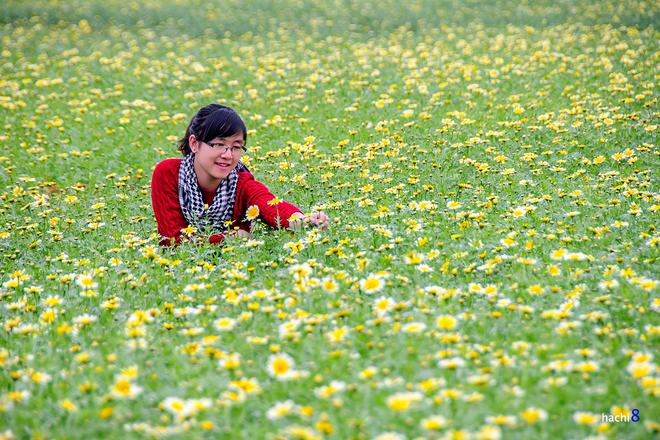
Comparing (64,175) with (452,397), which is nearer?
(452,397)

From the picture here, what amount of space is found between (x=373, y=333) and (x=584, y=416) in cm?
92

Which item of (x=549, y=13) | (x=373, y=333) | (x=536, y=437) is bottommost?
(x=536, y=437)

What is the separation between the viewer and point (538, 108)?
6.82 metres

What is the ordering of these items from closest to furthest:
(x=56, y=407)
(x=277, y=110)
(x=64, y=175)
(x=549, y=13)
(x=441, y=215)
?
1. (x=56, y=407)
2. (x=441, y=215)
3. (x=64, y=175)
4. (x=277, y=110)
5. (x=549, y=13)

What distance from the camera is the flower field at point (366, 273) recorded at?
203 cm

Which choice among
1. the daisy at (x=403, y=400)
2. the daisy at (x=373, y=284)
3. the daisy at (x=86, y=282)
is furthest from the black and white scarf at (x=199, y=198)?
the daisy at (x=403, y=400)

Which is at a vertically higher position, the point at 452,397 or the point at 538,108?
the point at 538,108

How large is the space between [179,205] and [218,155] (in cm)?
52

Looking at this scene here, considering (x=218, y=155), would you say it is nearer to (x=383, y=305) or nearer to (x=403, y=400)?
(x=383, y=305)

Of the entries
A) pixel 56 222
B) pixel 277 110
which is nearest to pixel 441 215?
pixel 56 222

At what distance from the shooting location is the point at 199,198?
14.2 ft

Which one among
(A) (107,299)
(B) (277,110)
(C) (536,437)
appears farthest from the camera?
(B) (277,110)

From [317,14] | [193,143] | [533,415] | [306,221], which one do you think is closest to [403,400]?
[533,415]

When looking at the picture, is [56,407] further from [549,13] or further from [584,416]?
[549,13]
